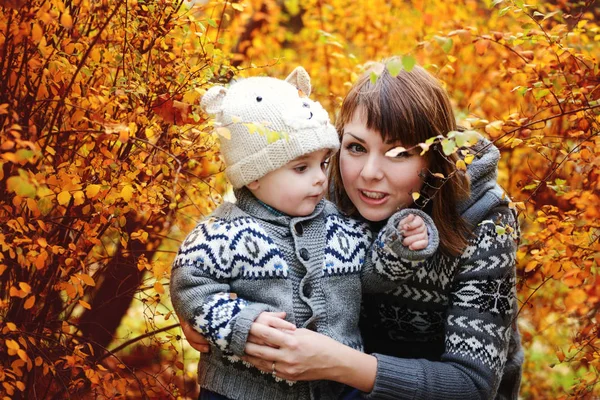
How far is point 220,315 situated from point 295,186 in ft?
1.52

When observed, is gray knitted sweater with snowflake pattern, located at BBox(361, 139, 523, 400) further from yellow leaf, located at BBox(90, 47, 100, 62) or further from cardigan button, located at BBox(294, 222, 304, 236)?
yellow leaf, located at BBox(90, 47, 100, 62)

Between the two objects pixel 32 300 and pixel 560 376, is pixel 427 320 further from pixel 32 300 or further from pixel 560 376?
pixel 560 376

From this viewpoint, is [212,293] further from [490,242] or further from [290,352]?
[490,242]

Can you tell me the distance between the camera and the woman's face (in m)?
2.46

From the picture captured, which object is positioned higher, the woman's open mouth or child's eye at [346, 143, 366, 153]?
child's eye at [346, 143, 366, 153]

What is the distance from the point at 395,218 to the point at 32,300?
44.5 inches

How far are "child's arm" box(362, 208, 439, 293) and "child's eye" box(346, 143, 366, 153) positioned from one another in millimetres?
275

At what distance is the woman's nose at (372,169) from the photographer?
8.01ft

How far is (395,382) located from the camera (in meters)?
2.36

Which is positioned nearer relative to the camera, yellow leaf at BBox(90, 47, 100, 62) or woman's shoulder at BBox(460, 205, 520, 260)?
yellow leaf at BBox(90, 47, 100, 62)

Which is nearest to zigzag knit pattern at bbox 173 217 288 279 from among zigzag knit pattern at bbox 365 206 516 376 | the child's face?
the child's face

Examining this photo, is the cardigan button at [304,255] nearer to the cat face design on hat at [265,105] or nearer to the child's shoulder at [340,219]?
the child's shoulder at [340,219]

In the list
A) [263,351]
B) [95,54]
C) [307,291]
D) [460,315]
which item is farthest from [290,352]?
[95,54]

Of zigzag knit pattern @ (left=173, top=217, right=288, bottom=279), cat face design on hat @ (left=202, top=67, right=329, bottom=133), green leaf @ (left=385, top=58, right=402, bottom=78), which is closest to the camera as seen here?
green leaf @ (left=385, top=58, right=402, bottom=78)
